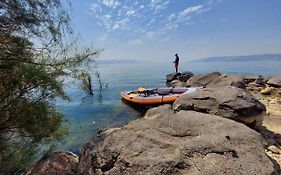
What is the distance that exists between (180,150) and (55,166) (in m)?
3.02

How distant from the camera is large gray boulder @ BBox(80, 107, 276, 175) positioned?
13.6 feet

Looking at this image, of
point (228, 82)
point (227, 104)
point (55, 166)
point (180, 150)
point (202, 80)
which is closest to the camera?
point (180, 150)

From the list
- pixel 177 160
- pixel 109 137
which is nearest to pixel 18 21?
pixel 109 137

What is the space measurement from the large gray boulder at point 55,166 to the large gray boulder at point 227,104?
4.88m

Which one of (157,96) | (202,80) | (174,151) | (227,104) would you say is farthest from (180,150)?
(202,80)

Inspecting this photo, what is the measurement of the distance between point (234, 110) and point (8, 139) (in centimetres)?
677

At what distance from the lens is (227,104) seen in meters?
9.04

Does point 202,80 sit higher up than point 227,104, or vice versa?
point 227,104

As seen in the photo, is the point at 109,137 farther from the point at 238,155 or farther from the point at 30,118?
the point at 238,155

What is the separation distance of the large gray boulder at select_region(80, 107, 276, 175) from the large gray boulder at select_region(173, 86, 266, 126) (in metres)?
3.34

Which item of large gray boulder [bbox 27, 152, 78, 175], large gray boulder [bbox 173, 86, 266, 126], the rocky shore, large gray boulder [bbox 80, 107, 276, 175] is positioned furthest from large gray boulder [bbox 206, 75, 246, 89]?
large gray boulder [bbox 27, 152, 78, 175]

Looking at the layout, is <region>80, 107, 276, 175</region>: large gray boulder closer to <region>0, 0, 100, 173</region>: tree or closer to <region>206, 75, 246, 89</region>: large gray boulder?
<region>0, 0, 100, 173</region>: tree

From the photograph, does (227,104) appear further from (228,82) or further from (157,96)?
(228,82)

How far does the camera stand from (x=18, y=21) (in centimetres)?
537
